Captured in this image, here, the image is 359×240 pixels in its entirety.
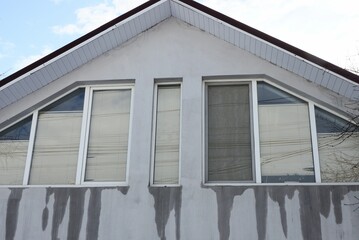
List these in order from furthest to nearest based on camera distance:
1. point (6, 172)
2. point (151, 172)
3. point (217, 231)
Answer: point (6, 172) < point (151, 172) < point (217, 231)

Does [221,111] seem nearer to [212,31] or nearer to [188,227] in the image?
[212,31]

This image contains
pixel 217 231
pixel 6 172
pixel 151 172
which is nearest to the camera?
pixel 217 231

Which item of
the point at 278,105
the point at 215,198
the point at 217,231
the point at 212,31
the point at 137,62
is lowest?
the point at 217,231

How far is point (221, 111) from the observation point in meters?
7.41

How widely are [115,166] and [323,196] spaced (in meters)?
3.39

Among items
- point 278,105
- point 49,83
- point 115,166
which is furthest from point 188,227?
point 49,83

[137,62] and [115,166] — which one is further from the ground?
[137,62]

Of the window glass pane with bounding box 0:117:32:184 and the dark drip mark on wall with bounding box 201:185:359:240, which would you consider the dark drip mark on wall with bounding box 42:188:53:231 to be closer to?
the window glass pane with bounding box 0:117:32:184

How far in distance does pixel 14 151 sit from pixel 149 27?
3.34 metres

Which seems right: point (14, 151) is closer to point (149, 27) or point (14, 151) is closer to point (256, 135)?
point (149, 27)

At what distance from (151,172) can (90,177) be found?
1081mm

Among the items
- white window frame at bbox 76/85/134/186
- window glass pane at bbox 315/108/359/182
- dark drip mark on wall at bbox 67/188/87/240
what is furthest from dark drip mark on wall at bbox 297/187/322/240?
dark drip mark on wall at bbox 67/188/87/240

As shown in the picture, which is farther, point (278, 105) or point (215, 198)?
point (278, 105)

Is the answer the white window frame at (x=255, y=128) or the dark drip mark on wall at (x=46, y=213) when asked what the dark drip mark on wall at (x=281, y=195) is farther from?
the dark drip mark on wall at (x=46, y=213)
